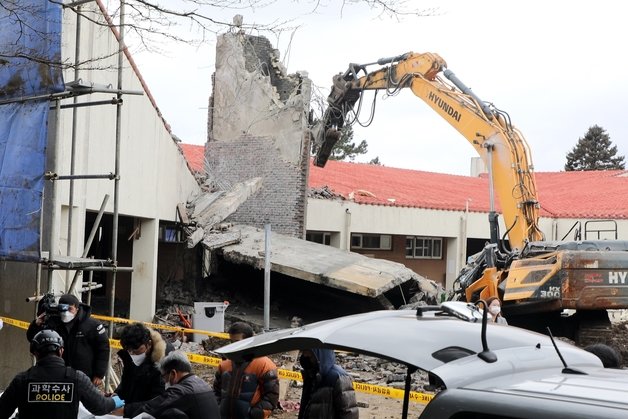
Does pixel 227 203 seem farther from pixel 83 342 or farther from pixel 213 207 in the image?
pixel 83 342

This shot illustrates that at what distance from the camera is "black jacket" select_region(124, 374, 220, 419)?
4660mm

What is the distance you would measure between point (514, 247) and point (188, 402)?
11.1m

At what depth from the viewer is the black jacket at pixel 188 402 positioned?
15.3 feet

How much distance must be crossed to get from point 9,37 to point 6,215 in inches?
78.5

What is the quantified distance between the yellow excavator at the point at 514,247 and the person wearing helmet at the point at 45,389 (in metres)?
9.28

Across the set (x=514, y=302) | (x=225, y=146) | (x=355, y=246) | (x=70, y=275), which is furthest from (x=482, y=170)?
(x=70, y=275)

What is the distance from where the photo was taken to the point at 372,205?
73.5ft

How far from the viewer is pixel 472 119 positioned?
15.2m

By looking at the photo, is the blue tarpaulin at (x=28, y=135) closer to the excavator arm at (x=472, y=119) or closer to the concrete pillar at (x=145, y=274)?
the concrete pillar at (x=145, y=274)

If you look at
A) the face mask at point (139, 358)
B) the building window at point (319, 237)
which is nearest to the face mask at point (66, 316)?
the face mask at point (139, 358)

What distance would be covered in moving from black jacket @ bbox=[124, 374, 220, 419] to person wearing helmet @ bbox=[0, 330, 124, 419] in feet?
1.48

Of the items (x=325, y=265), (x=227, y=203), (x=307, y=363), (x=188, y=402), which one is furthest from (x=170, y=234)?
(x=307, y=363)

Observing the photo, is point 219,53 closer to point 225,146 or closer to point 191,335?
point 225,146

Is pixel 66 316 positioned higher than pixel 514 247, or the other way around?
pixel 514 247
